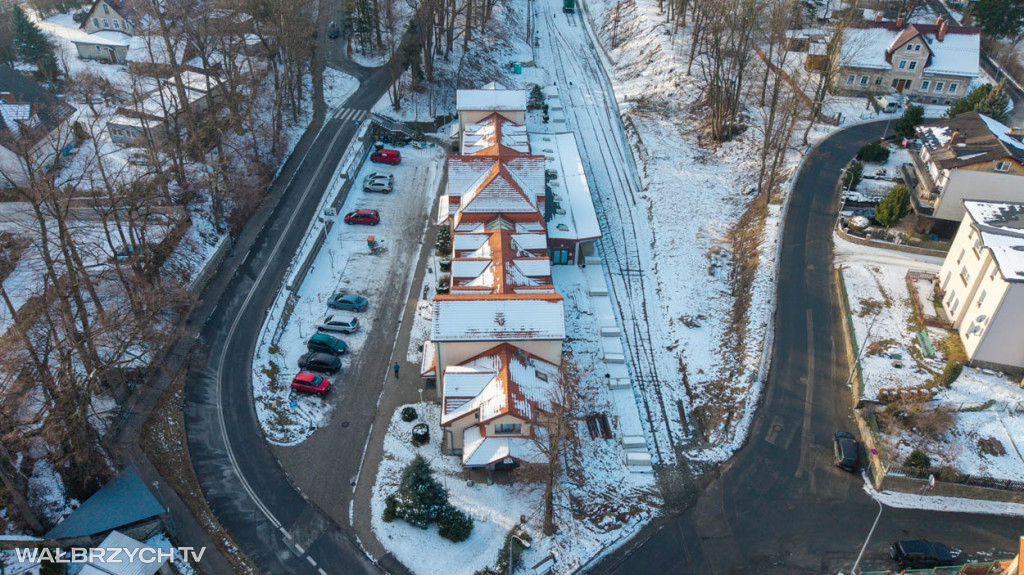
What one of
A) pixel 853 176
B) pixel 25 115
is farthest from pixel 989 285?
pixel 25 115

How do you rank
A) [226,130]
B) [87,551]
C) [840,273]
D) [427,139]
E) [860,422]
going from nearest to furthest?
[87,551]
[860,422]
[840,273]
[226,130]
[427,139]

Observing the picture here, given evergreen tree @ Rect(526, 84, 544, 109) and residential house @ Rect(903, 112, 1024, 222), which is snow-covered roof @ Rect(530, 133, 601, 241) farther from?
residential house @ Rect(903, 112, 1024, 222)

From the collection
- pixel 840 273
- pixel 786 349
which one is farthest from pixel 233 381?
pixel 840 273

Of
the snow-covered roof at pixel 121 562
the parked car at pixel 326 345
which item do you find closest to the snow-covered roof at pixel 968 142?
the parked car at pixel 326 345

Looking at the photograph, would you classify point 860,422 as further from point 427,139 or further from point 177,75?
point 177,75

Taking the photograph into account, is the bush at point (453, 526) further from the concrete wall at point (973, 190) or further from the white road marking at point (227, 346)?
the concrete wall at point (973, 190)

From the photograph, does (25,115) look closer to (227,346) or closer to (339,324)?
(227,346)
